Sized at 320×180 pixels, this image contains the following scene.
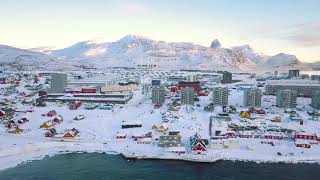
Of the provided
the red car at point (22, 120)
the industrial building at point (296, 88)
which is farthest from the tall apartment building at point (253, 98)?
the red car at point (22, 120)

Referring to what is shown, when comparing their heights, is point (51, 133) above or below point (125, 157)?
above

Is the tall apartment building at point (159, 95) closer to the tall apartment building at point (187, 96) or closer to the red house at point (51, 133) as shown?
the tall apartment building at point (187, 96)

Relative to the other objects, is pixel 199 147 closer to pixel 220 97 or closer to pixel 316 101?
pixel 220 97

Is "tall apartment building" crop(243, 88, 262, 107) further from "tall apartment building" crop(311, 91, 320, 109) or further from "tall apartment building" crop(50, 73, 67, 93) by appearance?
"tall apartment building" crop(50, 73, 67, 93)

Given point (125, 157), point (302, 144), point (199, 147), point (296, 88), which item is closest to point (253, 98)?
point (296, 88)

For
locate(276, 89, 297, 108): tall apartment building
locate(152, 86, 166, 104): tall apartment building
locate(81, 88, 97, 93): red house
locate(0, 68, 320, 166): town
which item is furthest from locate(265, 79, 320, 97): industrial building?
locate(81, 88, 97, 93): red house
